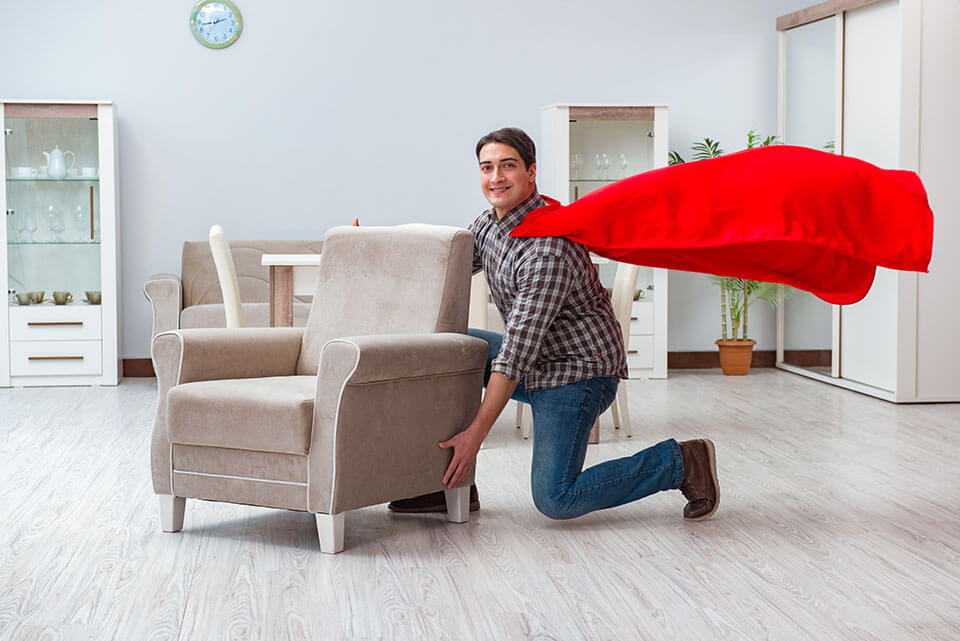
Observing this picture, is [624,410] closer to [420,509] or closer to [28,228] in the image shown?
[420,509]

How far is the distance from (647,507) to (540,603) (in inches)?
37.9

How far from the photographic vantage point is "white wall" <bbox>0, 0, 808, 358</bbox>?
21.1 ft

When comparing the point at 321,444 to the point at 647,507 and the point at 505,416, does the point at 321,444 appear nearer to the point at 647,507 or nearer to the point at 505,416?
the point at 647,507

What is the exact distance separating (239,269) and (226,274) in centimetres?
212

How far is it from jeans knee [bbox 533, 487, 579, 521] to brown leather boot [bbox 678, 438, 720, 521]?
360mm

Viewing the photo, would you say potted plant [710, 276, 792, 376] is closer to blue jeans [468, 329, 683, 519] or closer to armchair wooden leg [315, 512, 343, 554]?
blue jeans [468, 329, 683, 519]

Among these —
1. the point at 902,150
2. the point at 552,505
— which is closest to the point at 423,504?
the point at 552,505

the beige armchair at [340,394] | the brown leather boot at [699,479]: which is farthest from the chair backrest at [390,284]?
the brown leather boot at [699,479]

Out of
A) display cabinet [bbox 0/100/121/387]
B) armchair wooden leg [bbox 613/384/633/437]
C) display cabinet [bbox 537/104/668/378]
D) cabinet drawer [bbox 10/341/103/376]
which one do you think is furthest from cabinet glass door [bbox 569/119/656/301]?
cabinet drawer [bbox 10/341/103/376]

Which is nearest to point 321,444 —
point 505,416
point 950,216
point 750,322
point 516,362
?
point 516,362

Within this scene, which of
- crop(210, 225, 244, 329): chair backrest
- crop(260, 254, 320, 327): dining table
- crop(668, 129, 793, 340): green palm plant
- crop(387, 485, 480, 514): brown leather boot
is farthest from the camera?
crop(668, 129, 793, 340): green palm plant

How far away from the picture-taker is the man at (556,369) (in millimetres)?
2863

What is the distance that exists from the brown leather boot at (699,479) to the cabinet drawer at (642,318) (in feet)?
11.3

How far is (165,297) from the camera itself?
19.4 ft
